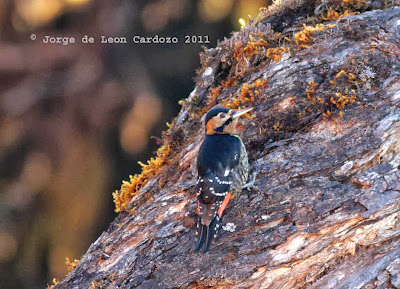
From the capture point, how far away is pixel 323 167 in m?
4.39

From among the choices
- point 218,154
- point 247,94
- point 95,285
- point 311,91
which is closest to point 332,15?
point 311,91

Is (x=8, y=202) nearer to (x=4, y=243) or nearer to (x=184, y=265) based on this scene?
(x=4, y=243)

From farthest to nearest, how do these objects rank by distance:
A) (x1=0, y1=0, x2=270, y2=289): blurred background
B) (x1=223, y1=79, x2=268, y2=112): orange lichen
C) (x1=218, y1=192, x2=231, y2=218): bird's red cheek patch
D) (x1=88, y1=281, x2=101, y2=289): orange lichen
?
(x1=0, y1=0, x2=270, y2=289): blurred background
(x1=223, y1=79, x2=268, y2=112): orange lichen
(x1=88, y1=281, x2=101, y2=289): orange lichen
(x1=218, y1=192, x2=231, y2=218): bird's red cheek patch

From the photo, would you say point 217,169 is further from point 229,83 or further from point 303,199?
point 229,83

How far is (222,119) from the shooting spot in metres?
4.78

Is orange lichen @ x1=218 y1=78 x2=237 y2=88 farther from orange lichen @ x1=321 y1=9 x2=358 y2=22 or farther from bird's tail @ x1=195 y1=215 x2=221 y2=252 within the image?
bird's tail @ x1=195 y1=215 x2=221 y2=252

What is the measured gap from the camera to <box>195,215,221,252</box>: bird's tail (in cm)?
419

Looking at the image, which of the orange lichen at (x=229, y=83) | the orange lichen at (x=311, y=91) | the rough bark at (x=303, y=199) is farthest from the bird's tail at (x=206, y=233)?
the orange lichen at (x=229, y=83)

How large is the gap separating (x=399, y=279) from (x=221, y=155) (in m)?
1.98

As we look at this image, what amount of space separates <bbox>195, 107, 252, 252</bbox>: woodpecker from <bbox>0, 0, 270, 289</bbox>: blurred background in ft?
11.1

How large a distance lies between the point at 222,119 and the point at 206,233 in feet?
4.00

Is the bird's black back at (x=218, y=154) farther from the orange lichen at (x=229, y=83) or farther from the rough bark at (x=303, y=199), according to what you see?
the orange lichen at (x=229, y=83)

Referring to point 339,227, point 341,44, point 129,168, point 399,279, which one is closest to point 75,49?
point 129,168

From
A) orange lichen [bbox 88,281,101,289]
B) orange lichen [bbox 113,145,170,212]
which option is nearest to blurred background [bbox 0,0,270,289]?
orange lichen [bbox 113,145,170,212]
